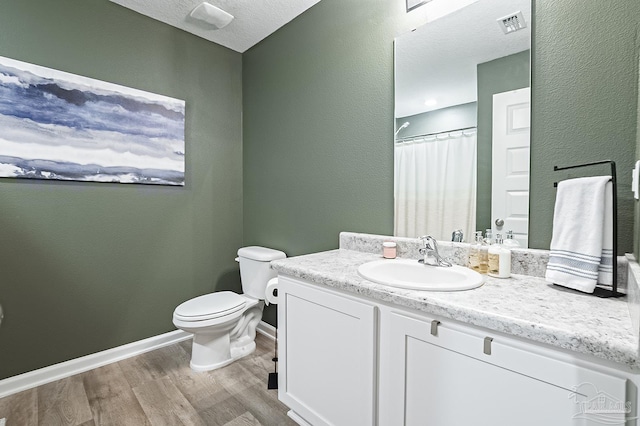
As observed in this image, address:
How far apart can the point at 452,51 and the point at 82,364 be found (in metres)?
2.90

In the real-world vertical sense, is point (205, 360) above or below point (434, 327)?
below

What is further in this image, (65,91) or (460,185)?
(65,91)

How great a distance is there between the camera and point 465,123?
1404 millimetres

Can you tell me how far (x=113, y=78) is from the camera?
2.07 metres

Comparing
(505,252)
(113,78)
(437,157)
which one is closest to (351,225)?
(437,157)

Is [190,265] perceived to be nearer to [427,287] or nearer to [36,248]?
[36,248]

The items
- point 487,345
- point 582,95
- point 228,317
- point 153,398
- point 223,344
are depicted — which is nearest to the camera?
point 487,345

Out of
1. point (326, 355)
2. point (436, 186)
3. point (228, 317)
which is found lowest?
point (228, 317)

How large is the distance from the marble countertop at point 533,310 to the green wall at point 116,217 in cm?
165

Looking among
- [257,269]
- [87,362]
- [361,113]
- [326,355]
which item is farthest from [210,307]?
[361,113]

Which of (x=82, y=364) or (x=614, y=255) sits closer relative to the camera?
(x=614, y=255)

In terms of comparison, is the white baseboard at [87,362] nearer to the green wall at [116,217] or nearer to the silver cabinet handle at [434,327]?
the green wall at [116,217]

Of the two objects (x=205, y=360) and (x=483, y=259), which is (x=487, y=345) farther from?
(x=205, y=360)

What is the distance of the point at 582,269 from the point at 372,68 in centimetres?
140
